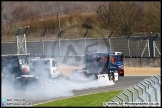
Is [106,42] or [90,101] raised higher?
[106,42]

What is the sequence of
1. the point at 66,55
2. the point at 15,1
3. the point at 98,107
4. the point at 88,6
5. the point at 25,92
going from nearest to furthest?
the point at 98,107
the point at 25,92
the point at 66,55
the point at 15,1
the point at 88,6

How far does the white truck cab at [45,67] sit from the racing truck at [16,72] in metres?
0.56

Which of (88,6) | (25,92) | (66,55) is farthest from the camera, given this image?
(88,6)

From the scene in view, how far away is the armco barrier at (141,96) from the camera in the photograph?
9992mm

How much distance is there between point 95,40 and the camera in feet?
151

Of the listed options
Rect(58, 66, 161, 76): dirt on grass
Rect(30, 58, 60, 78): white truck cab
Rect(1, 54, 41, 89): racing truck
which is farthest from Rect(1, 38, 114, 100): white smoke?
Rect(58, 66, 161, 76): dirt on grass

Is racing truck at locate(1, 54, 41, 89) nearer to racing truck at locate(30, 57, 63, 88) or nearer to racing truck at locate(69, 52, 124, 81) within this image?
racing truck at locate(30, 57, 63, 88)

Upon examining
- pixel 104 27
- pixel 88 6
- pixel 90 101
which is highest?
pixel 88 6

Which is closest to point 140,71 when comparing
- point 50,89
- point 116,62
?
point 116,62

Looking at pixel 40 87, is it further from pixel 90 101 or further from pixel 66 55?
pixel 66 55

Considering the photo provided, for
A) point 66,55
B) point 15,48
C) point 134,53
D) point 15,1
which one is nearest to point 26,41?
point 15,48

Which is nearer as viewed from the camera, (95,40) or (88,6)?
(95,40)

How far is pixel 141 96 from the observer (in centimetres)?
1101

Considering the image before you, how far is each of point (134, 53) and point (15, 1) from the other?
63937 millimetres
